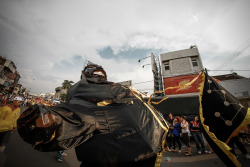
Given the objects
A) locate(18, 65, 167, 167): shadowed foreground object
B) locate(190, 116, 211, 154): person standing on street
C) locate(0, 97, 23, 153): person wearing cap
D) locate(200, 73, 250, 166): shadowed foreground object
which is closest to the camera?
locate(18, 65, 167, 167): shadowed foreground object

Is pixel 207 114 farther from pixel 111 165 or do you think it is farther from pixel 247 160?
pixel 247 160

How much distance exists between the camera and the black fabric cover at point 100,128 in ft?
2.26

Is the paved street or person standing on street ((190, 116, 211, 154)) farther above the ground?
person standing on street ((190, 116, 211, 154))

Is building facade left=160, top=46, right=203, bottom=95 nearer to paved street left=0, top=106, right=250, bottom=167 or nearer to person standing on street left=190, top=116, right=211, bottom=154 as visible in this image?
person standing on street left=190, top=116, right=211, bottom=154

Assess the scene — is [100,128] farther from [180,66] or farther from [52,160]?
[180,66]

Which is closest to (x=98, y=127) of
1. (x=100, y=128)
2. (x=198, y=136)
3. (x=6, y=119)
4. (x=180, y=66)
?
(x=100, y=128)

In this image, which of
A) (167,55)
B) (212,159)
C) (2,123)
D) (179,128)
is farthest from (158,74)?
(2,123)

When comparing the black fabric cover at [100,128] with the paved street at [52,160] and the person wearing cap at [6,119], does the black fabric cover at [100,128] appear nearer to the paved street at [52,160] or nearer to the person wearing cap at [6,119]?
the paved street at [52,160]

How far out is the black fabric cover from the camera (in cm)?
69

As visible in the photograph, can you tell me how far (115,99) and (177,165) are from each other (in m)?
4.87

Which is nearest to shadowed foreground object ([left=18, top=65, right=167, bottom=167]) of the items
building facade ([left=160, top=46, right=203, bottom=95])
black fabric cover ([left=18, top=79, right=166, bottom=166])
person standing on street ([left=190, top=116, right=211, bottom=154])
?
black fabric cover ([left=18, top=79, right=166, bottom=166])

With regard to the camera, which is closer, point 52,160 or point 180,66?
point 52,160

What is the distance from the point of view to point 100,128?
92cm

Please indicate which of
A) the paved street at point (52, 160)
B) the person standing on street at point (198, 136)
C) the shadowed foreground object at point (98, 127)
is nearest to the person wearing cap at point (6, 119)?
the paved street at point (52, 160)
